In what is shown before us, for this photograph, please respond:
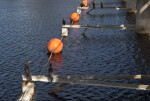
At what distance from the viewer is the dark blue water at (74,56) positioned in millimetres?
22766

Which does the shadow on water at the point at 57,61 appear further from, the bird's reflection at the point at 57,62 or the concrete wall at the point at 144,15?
the concrete wall at the point at 144,15

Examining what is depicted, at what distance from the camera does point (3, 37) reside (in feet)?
141

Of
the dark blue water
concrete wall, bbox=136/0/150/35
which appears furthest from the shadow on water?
concrete wall, bbox=136/0/150/35

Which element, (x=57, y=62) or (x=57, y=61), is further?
(x=57, y=61)

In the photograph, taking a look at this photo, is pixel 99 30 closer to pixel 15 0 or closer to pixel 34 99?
pixel 34 99

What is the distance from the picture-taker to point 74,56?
33.2 metres

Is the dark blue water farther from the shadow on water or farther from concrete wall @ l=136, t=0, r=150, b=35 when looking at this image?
concrete wall @ l=136, t=0, r=150, b=35

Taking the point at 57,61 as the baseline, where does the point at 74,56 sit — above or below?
above

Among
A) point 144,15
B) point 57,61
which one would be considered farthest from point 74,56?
point 144,15

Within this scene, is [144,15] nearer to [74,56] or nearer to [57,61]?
[74,56]

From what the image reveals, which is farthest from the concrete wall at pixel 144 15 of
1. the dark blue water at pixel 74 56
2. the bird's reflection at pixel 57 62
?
the bird's reflection at pixel 57 62

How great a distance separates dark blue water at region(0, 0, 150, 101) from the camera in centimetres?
2277

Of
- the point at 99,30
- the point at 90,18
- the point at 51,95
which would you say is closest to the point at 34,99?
the point at 51,95

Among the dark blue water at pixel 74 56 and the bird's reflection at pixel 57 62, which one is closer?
the dark blue water at pixel 74 56
